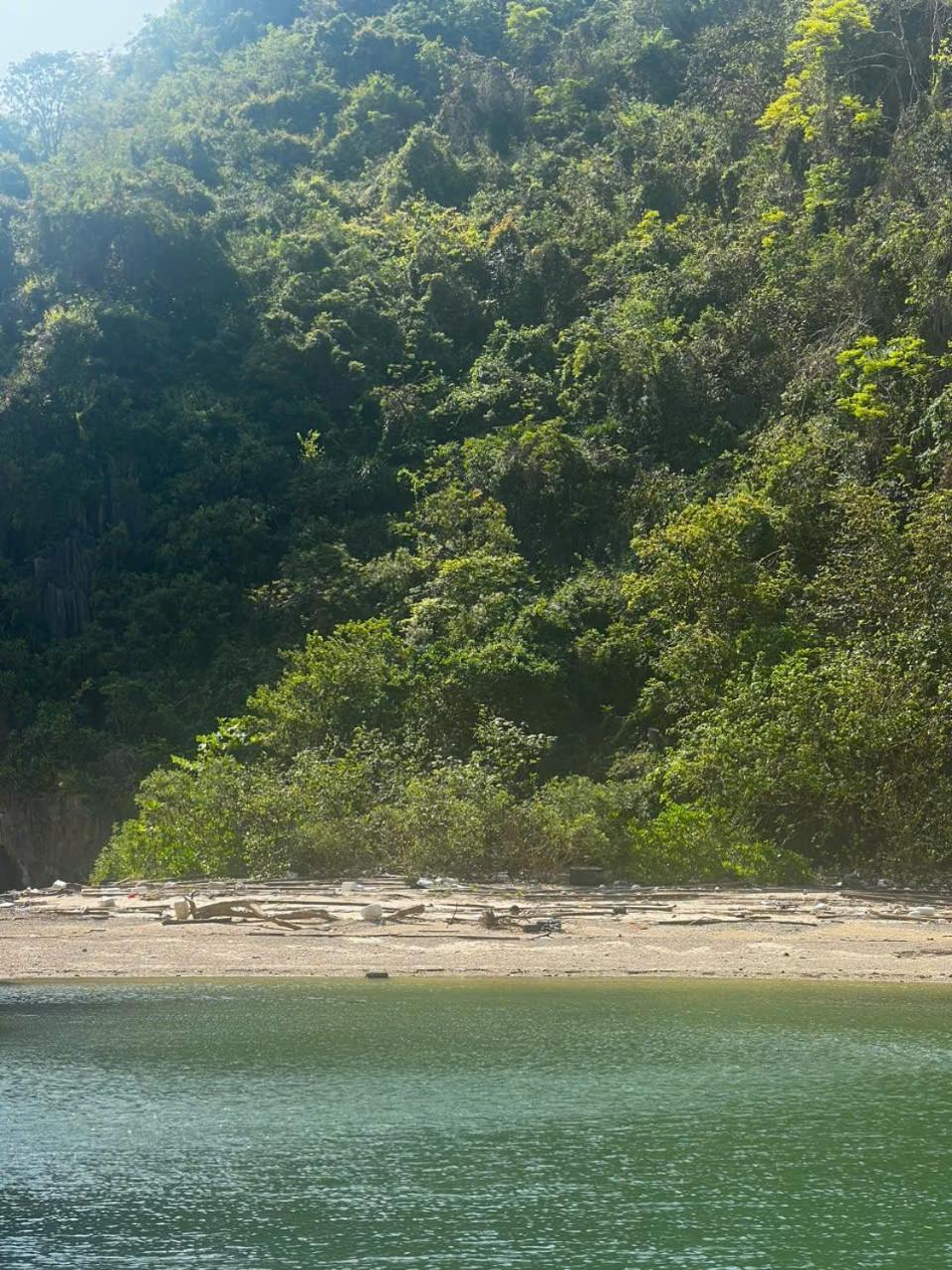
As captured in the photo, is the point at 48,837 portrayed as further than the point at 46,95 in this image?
No

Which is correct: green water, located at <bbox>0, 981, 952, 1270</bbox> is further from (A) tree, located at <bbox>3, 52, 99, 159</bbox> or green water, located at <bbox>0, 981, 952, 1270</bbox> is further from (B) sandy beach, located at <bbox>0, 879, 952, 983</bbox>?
(A) tree, located at <bbox>3, 52, 99, 159</bbox>

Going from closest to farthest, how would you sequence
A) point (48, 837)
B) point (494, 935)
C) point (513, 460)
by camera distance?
point (494, 935), point (48, 837), point (513, 460)

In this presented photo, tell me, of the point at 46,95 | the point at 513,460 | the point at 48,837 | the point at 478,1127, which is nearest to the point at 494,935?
the point at 478,1127

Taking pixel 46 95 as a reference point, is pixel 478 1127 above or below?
below

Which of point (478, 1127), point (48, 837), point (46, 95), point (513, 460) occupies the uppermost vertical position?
point (46, 95)

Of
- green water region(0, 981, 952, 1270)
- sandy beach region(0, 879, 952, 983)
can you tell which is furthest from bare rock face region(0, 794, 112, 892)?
green water region(0, 981, 952, 1270)

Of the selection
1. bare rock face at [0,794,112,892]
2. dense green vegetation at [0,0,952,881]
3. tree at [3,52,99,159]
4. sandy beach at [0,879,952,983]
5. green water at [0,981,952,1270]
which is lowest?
green water at [0,981,952,1270]

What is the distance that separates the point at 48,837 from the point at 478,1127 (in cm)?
2244

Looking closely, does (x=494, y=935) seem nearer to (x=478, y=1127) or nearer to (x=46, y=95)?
(x=478, y=1127)

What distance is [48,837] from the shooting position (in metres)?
31.0

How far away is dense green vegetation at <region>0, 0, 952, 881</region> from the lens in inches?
898

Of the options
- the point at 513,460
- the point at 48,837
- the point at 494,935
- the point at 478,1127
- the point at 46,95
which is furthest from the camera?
the point at 46,95

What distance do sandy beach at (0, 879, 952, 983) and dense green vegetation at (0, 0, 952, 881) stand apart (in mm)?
1779

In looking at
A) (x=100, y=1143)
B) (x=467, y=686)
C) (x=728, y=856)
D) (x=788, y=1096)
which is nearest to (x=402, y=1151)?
(x=100, y=1143)
